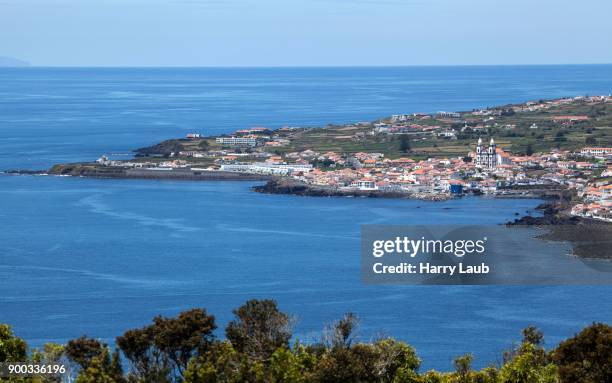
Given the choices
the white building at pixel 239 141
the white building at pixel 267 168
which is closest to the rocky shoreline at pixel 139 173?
the white building at pixel 267 168

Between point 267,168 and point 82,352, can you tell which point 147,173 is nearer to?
point 267,168

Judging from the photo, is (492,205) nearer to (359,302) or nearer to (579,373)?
(359,302)

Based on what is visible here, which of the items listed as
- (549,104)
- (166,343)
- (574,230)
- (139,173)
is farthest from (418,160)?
(166,343)

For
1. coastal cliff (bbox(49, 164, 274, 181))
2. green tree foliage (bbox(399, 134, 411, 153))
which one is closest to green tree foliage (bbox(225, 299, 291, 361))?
coastal cliff (bbox(49, 164, 274, 181))

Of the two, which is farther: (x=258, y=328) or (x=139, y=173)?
(x=139, y=173)

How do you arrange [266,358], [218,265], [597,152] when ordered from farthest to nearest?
[597,152] < [218,265] < [266,358]

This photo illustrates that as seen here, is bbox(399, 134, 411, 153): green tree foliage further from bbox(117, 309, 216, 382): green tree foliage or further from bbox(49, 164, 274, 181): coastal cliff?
bbox(117, 309, 216, 382): green tree foliage
